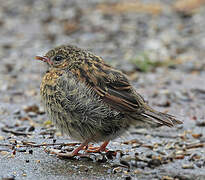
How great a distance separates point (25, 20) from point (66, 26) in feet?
4.79

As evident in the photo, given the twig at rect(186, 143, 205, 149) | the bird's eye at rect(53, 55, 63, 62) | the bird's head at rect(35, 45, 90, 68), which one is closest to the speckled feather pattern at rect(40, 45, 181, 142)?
the bird's head at rect(35, 45, 90, 68)

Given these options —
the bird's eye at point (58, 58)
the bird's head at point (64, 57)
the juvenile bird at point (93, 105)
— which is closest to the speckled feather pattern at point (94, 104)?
the juvenile bird at point (93, 105)

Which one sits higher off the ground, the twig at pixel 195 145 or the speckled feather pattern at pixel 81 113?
the speckled feather pattern at pixel 81 113

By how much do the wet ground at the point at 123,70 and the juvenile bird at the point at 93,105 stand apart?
0.41 metres

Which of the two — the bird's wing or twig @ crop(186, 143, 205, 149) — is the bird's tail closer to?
the bird's wing

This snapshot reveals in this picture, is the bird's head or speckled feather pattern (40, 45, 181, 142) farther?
the bird's head

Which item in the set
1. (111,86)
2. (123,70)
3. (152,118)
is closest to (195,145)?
(152,118)

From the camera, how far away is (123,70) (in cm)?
1130

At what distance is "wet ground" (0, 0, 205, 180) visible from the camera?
6082 mm

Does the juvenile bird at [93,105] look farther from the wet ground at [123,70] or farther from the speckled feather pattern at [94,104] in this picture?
the wet ground at [123,70]

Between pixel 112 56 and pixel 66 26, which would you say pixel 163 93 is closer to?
pixel 112 56

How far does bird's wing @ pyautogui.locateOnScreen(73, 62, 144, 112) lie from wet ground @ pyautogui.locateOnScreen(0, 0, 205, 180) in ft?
2.46

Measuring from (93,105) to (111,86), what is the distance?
347 millimetres

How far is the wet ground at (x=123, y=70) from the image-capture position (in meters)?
6.08
